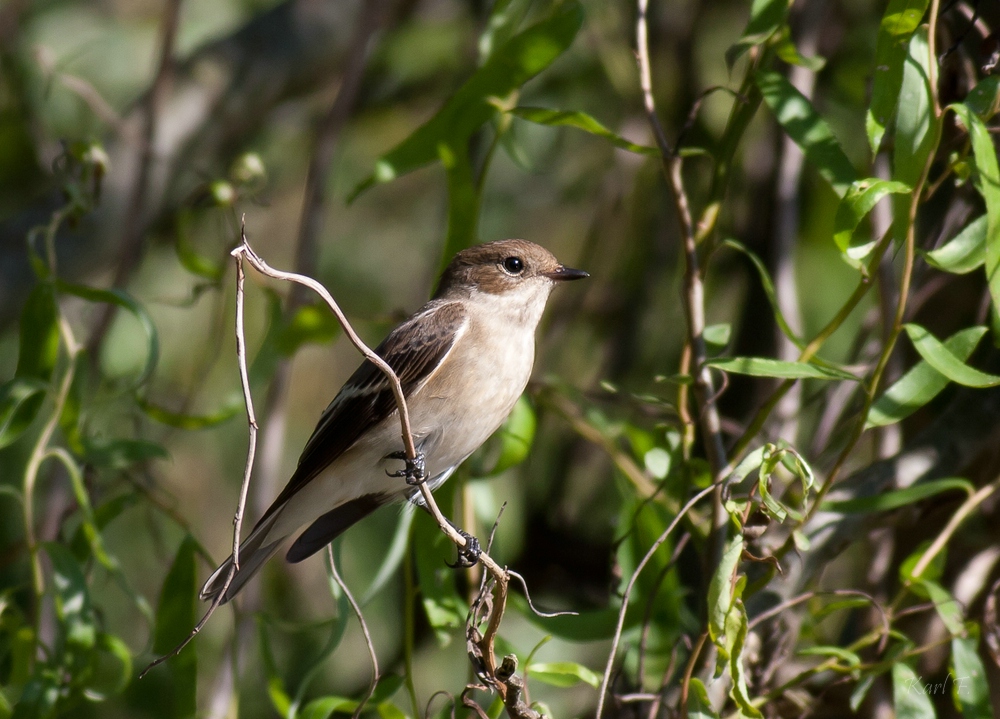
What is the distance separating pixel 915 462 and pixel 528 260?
148 centimetres

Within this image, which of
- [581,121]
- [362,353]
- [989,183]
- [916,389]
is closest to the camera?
[362,353]

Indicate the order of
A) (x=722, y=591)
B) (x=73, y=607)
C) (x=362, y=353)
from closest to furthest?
(x=362, y=353) → (x=722, y=591) → (x=73, y=607)

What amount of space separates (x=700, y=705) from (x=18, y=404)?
183 cm

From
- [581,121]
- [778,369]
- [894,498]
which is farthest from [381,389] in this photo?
[894,498]

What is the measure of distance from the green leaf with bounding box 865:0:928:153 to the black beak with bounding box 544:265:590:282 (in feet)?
4.62

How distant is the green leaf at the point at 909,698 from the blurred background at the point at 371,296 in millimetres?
505

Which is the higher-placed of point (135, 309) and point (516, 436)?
point (135, 309)

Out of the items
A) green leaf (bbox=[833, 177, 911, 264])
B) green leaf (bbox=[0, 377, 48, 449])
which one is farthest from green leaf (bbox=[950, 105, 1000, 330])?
green leaf (bbox=[0, 377, 48, 449])

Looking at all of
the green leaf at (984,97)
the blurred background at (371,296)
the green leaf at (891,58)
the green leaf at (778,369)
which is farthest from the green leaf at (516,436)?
the green leaf at (984,97)

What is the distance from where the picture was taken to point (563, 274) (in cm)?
Answer: 371

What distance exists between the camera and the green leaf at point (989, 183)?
7.07ft

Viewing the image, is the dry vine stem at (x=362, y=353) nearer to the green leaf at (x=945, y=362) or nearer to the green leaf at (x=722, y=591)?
the green leaf at (x=722, y=591)

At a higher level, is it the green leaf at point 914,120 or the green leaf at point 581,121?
the green leaf at point 914,120

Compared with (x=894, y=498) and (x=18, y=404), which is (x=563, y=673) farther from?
(x=18, y=404)
